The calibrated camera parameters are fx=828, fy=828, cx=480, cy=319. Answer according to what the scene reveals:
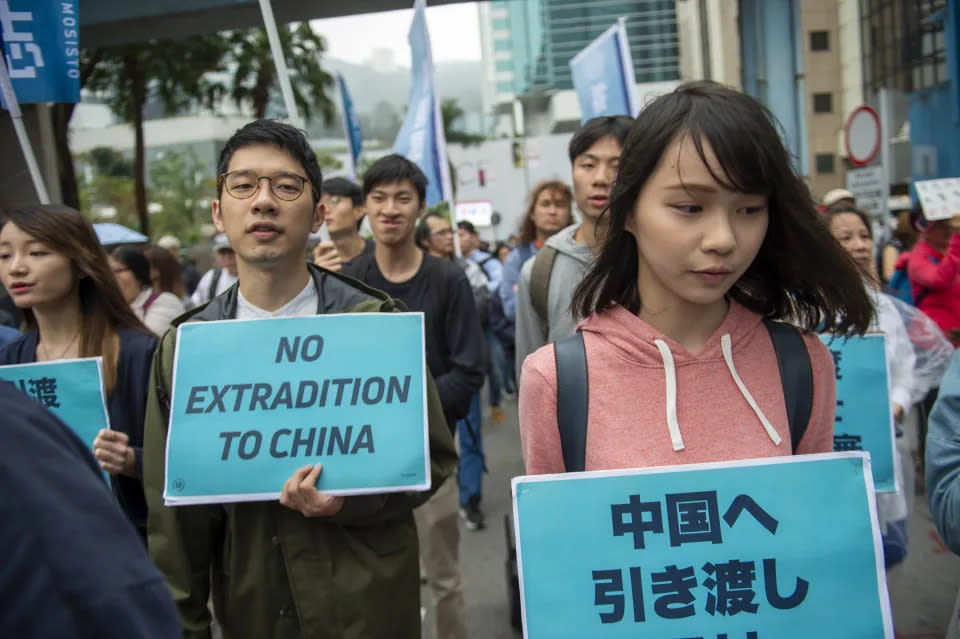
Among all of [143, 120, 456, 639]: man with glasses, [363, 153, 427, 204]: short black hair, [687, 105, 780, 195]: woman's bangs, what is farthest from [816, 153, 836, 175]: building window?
[687, 105, 780, 195]: woman's bangs

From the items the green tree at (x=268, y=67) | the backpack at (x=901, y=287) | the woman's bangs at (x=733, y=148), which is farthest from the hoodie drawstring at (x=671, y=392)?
the green tree at (x=268, y=67)

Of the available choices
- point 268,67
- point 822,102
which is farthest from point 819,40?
point 268,67

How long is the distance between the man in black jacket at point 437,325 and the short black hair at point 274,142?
133 centimetres

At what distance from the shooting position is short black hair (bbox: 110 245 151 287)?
4926mm

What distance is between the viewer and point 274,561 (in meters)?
2.23

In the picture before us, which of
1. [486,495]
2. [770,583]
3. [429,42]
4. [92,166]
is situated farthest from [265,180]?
[92,166]

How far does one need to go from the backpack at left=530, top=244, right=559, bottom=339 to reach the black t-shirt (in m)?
0.52

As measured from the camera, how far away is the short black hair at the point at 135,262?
4.93 m

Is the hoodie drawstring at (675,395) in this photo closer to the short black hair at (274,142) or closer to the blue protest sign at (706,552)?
the blue protest sign at (706,552)

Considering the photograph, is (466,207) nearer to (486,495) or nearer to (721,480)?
(486,495)

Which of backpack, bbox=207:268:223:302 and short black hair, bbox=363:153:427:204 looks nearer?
short black hair, bbox=363:153:427:204

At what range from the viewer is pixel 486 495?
21.8ft

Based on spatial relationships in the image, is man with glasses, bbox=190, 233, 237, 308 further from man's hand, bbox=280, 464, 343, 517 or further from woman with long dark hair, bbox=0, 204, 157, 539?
man's hand, bbox=280, 464, 343, 517

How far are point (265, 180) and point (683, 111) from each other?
1.25 metres
